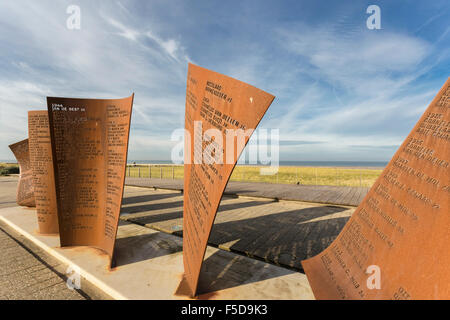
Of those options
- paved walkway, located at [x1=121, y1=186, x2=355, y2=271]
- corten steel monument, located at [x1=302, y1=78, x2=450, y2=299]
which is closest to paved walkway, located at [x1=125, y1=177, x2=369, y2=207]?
paved walkway, located at [x1=121, y1=186, x2=355, y2=271]

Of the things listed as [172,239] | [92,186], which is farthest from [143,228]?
[92,186]

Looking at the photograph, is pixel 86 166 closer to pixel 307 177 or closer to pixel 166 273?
pixel 166 273

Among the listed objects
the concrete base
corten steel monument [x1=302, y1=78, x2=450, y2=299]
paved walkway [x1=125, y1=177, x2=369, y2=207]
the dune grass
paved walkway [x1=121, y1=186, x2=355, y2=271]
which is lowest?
the dune grass

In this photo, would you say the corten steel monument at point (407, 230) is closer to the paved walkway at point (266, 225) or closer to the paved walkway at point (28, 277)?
the paved walkway at point (266, 225)

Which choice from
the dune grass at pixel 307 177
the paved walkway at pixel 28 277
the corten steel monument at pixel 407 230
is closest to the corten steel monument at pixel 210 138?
the corten steel monument at pixel 407 230

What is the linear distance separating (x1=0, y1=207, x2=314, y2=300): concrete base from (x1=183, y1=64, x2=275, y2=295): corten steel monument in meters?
0.39

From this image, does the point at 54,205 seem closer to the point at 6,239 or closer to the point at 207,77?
the point at 6,239

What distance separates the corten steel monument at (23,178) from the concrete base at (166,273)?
12.7 feet

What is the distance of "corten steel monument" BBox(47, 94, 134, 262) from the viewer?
12.5 ft

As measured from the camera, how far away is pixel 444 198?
152 centimetres

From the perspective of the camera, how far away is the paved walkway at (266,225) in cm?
419

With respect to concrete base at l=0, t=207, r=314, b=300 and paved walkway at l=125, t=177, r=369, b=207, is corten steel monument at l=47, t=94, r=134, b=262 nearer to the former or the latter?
concrete base at l=0, t=207, r=314, b=300

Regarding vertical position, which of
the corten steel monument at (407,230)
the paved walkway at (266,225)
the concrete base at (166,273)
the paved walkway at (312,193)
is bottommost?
the paved walkway at (266,225)
